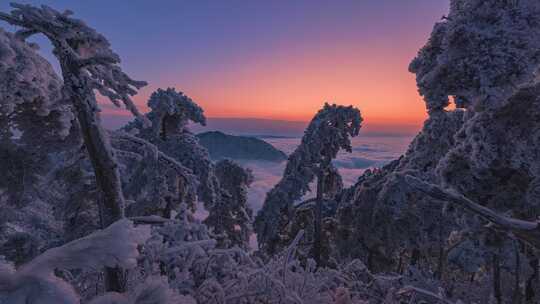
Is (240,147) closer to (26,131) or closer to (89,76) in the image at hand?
(26,131)

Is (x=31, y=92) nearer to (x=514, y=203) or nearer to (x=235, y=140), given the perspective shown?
(x=514, y=203)

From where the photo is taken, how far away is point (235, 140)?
482 feet

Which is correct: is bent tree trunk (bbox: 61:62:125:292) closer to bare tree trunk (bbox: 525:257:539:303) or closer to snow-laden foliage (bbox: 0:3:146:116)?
snow-laden foliage (bbox: 0:3:146:116)

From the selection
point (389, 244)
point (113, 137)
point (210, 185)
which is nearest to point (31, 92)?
point (113, 137)

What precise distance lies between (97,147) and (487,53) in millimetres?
5066

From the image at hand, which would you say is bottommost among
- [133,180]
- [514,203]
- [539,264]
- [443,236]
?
[539,264]

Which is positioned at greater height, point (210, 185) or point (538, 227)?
point (538, 227)

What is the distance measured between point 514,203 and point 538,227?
4454mm

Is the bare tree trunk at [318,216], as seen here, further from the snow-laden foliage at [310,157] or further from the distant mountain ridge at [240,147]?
the distant mountain ridge at [240,147]

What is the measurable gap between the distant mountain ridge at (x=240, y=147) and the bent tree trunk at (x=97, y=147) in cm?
12517

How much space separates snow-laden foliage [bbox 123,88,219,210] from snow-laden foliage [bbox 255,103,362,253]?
4119mm

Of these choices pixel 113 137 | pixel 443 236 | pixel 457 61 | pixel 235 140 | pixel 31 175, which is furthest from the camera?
pixel 235 140

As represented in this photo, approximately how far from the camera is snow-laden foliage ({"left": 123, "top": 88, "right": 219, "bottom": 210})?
35.8 ft

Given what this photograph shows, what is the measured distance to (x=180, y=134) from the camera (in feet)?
38.4
